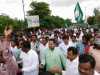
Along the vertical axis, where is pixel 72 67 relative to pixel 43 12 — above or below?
above

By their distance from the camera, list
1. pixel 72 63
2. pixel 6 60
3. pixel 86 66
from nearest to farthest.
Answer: pixel 86 66 → pixel 72 63 → pixel 6 60

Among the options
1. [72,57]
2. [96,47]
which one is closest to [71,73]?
[72,57]

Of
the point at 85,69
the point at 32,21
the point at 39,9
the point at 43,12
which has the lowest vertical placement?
the point at 43,12

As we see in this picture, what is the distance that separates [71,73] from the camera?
850 centimetres

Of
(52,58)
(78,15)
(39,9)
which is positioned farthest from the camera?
(39,9)

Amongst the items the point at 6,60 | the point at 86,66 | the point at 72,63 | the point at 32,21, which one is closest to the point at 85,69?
the point at 86,66

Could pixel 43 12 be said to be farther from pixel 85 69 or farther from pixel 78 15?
pixel 85 69

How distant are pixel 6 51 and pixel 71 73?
164cm

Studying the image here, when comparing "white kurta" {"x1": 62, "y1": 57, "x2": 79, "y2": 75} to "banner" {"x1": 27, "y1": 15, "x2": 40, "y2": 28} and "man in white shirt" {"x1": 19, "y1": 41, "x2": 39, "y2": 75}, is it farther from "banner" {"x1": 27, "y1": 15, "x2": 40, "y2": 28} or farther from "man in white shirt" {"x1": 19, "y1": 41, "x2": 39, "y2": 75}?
"banner" {"x1": 27, "y1": 15, "x2": 40, "y2": 28}

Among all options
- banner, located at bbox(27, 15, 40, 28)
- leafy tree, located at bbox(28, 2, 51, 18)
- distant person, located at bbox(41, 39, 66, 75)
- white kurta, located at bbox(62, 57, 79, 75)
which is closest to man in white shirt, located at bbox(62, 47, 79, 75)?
white kurta, located at bbox(62, 57, 79, 75)

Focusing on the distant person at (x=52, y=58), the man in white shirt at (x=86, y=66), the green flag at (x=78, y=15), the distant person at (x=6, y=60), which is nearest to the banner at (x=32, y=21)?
the green flag at (x=78, y=15)

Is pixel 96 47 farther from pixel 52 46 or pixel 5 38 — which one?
pixel 52 46

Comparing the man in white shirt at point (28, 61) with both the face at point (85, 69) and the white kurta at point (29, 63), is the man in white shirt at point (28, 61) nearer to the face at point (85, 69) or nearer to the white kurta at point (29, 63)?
the white kurta at point (29, 63)

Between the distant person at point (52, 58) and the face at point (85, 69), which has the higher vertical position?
the face at point (85, 69)
